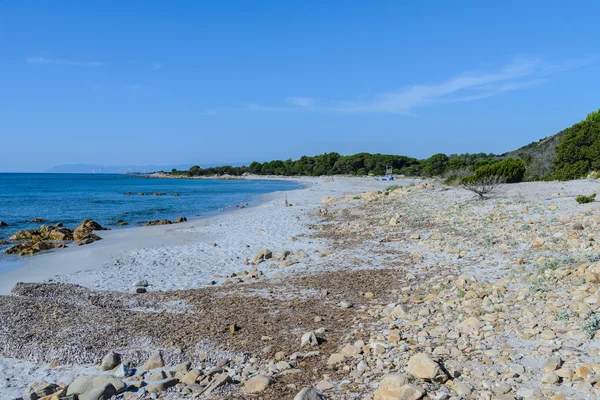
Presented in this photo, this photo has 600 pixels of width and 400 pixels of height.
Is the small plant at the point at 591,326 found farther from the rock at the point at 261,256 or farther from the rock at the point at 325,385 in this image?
the rock at the point at 261,256

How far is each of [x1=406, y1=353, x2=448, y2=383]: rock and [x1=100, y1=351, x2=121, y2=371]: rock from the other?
3.59 metres

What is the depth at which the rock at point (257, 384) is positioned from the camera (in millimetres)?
4570

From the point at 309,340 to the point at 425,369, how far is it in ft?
5.81

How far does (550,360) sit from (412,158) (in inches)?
3749

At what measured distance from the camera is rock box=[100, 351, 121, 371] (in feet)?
17.9

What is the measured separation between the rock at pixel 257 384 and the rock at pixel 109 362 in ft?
6.24

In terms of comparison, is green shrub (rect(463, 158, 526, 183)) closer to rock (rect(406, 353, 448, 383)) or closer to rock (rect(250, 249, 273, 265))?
rock (rect(250, 249, 273, 265))

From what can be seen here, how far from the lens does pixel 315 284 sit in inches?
340

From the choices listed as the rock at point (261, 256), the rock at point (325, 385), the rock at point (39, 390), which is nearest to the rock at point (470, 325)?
the rock at point (325, 385)

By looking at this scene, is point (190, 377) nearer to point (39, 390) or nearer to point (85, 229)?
point (39, 390)

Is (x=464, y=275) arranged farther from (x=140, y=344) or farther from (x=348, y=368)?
(x=140, y=344)

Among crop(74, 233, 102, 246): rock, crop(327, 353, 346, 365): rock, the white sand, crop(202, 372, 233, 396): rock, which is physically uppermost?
crop(327, 353, 346, 365): rock

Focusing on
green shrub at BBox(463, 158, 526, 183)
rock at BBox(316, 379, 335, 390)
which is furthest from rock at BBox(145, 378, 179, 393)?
green shrub at BBox(463, 158, 526, 183)

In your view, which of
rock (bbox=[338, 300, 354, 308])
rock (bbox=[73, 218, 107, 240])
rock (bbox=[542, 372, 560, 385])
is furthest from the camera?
rock (bbox=[73, 218, 107, 240])
